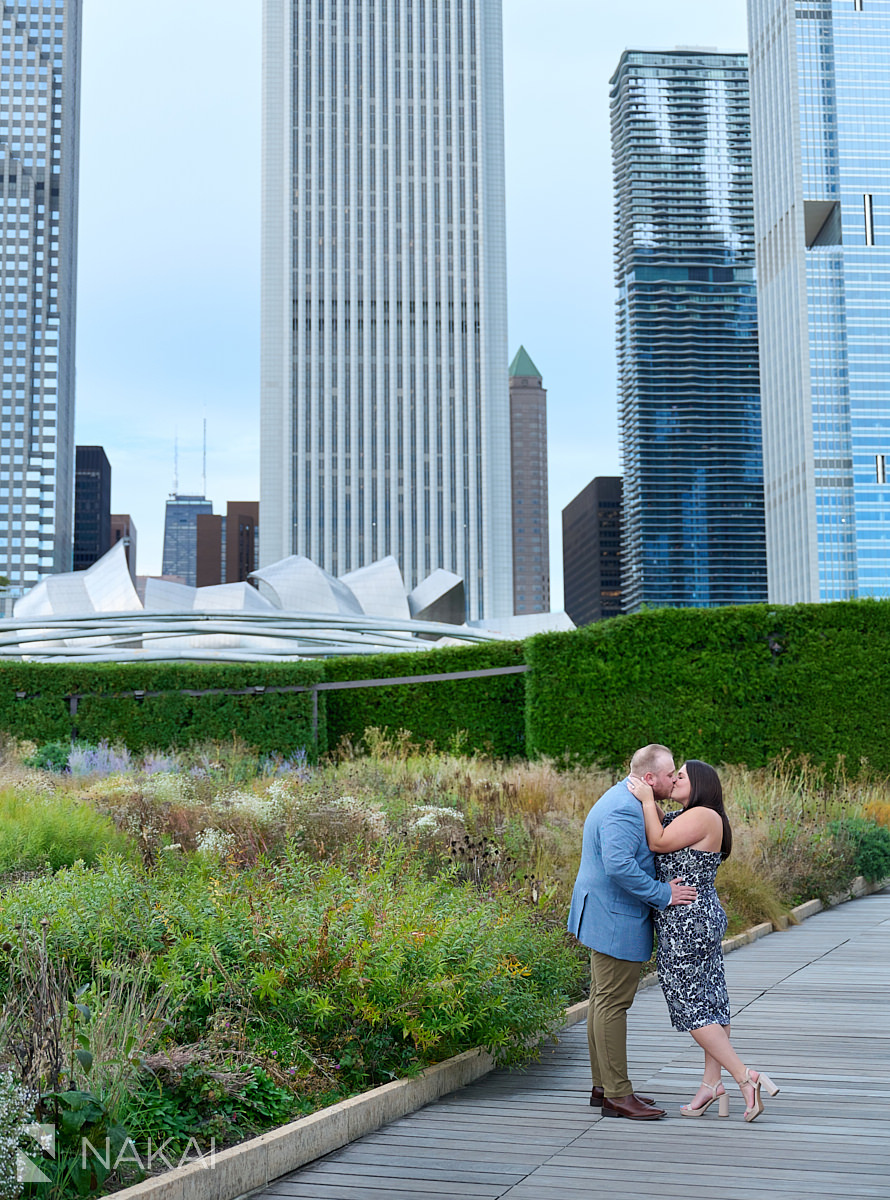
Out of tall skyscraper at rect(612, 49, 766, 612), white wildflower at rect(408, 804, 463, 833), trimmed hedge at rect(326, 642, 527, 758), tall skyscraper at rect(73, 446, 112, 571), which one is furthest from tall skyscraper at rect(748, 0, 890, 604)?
tall skyscraper at rect(73, 446, 112, 571)

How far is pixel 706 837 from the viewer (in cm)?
448

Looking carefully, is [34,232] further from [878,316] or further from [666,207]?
[878,316]

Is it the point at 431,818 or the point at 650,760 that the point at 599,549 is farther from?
the point at 650,760

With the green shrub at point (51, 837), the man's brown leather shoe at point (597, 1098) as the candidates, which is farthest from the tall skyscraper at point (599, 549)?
the man's brown leather shoe at point (597, 1098)

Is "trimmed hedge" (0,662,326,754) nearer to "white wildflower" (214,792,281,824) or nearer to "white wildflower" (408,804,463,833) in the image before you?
"white wildflower" (214,792,281,824)

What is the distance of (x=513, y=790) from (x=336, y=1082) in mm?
6862

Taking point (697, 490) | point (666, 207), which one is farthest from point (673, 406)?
point (666, 207)

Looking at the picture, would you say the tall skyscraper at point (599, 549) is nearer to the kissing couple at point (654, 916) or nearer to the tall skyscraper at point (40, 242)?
the tall skyscraper at point (40, 242)

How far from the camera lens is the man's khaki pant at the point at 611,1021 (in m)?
4.35

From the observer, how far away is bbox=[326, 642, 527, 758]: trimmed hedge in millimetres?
18078

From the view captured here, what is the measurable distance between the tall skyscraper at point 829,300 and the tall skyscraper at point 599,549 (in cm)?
5710

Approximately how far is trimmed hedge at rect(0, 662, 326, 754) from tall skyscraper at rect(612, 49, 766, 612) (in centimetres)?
12850

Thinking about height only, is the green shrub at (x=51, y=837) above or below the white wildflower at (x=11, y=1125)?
above

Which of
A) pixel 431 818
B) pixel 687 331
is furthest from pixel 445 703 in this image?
pixel 687 331
